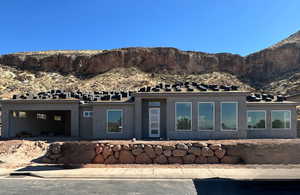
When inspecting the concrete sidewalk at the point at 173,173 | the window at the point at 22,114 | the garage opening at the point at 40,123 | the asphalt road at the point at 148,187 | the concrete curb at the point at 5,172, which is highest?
the window at the point at 22,114

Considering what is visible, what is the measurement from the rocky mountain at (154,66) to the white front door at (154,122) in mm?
30153

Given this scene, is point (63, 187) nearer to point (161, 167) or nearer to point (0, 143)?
point (161, 167)

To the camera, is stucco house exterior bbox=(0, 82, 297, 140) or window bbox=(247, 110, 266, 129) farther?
window bbox=(247, 110, 266, 129)

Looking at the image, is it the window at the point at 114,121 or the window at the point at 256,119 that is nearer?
the window at the point at 114,121

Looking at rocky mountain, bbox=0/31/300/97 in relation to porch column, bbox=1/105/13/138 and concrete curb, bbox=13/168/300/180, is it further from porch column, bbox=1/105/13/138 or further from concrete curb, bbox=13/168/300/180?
concrete curb, bbox=13/168/300/180

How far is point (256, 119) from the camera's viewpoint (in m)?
16.1

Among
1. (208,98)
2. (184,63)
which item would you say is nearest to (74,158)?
(208,98)

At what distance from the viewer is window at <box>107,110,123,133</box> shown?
1591cm

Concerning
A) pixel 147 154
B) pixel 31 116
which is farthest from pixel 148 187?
pixel 31 116

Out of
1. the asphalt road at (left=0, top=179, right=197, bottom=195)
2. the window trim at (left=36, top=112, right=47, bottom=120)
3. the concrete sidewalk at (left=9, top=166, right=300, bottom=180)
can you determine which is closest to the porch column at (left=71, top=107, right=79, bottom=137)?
the window trim at (left=36, top=112, right=47, bottom=120)

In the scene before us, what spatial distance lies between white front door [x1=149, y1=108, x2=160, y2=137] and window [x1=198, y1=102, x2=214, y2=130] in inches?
111

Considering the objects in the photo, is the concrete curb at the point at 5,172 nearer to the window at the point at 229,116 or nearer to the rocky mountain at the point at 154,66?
the window at the point at 229,116

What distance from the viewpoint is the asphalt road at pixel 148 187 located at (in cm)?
739

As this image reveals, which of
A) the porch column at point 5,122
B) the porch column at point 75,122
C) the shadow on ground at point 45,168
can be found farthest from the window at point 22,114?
the shadow on ground at point 45,168
